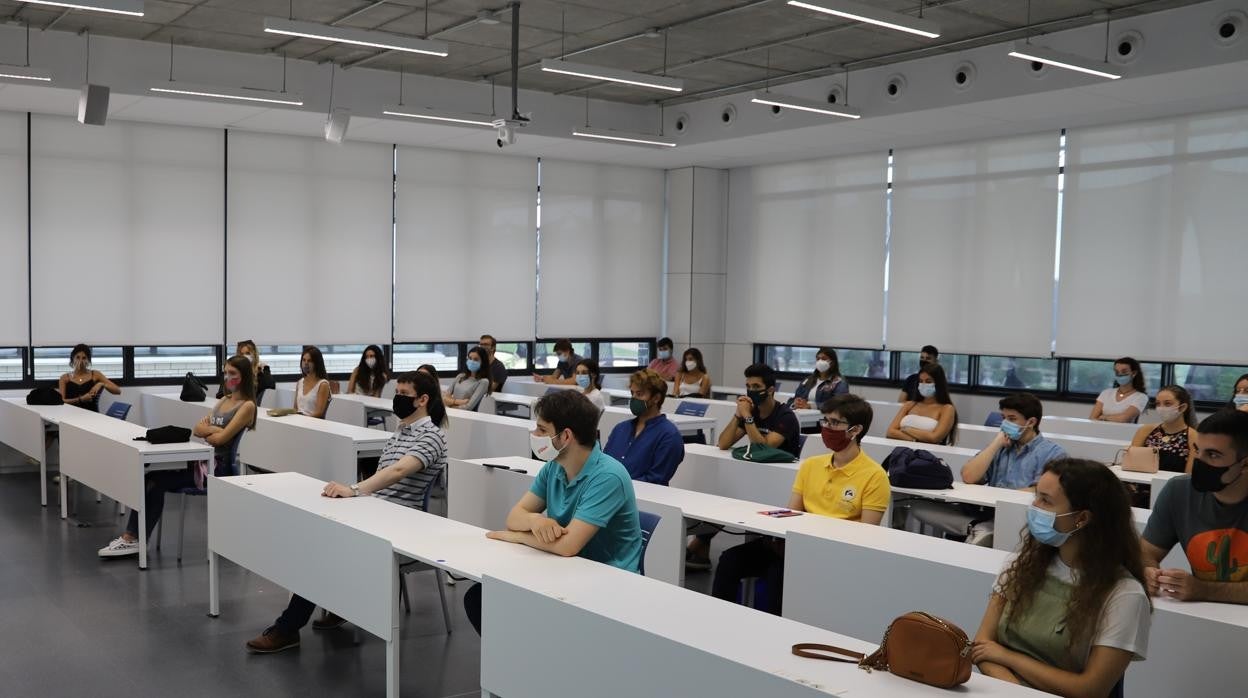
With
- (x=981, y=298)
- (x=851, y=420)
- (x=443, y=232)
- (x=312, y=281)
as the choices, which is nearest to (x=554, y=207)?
(x=443, y=232)

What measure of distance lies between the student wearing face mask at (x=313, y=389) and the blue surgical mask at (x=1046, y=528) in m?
6.65

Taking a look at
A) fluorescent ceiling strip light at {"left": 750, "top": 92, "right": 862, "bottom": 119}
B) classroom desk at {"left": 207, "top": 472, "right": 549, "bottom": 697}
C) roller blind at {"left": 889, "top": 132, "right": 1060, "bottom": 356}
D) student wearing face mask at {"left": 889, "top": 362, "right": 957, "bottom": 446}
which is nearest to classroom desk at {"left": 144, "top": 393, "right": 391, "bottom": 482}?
classroom desk at {"left": 207, "top": 472, "right": 549, "bottom": 697}

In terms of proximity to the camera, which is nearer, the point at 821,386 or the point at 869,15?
the point at 869,15

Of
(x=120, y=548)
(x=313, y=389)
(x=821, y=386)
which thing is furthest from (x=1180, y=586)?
(x=821, y=386)

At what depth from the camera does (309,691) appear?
Answer: 4.33 meters

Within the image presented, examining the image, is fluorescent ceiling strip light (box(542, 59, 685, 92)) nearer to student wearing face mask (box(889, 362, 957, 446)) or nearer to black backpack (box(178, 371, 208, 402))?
student wearing face mask (box(889, 362, 957, 446))

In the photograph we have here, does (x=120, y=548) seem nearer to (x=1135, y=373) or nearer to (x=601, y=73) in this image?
(x=601, y=73)

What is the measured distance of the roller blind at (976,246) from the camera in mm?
10867

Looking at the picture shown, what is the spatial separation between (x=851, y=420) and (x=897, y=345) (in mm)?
8002

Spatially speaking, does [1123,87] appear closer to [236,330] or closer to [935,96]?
[935,96]

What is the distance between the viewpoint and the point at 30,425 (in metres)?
8.66

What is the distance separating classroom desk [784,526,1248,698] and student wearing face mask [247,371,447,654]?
75.8 inches

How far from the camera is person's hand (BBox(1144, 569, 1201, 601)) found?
3150mm

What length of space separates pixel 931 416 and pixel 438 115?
5.29 meters
